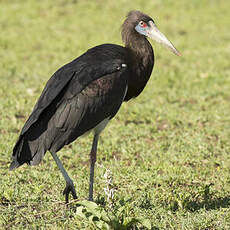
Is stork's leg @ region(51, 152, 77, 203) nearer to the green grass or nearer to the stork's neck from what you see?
the green grass

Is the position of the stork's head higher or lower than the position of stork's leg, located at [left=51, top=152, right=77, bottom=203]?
higher

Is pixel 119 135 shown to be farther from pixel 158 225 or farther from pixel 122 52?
pixel 158 225

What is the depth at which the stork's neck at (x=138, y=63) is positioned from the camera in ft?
14.9

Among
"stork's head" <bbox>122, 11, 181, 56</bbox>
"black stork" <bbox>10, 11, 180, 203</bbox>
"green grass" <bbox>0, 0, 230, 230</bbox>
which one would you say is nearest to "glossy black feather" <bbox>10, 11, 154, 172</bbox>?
"black stork" <bbox>10, 11, 180, 203</bbox>

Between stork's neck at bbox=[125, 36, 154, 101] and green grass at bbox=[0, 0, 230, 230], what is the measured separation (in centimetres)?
84

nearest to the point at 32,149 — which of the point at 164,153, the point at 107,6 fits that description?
the point at 164,153

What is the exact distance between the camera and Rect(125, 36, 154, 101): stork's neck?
14.9ft

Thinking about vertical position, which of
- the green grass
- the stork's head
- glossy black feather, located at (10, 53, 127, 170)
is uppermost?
the stork's head

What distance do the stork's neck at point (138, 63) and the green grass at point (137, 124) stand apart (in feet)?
2.75

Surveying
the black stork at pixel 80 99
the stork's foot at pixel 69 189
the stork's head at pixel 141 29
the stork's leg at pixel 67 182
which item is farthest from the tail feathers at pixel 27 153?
the stork's head at pixel 141 29

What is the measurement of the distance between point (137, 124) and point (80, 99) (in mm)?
2487

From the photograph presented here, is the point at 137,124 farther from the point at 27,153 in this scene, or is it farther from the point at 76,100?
the point at 27,153

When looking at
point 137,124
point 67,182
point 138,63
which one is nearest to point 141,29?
point 138,63

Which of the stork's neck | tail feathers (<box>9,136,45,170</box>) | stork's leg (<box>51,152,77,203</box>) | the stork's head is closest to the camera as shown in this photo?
tail feathers (<box>9,136,45,170</box>)
